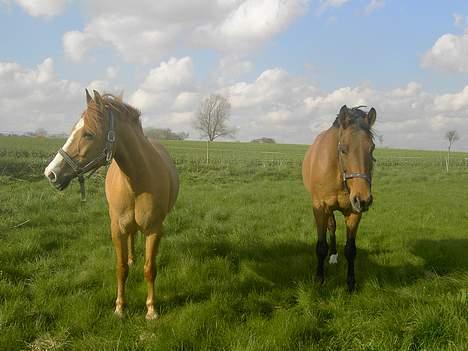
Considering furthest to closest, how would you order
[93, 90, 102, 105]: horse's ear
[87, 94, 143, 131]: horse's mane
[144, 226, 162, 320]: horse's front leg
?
[144, 226, 162, 320]: horse's front leg → [87, 94, 143, 131]: horse's mane → [93, 90, 102, 105]: horse's ear

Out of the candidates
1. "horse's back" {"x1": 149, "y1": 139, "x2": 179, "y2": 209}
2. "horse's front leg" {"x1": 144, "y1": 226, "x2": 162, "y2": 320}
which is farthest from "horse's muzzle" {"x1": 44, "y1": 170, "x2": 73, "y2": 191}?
"horse's back" {"x1": 149, "y1": 139, "x2": 179, "y2": 209}

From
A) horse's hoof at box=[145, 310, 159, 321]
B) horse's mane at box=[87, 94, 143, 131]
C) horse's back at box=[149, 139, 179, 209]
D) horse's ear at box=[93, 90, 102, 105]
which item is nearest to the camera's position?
horse's ear at box=[93, 90, 102, 105]

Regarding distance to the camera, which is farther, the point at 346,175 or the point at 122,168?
the point at 346,175

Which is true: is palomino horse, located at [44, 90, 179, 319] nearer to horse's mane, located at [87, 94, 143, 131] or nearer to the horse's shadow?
horse's mane, located at [87, 94, 143, 131]

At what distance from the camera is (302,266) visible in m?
5.37

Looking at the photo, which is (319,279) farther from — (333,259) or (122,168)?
(122,168)

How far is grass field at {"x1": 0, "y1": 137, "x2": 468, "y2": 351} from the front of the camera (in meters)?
3.27

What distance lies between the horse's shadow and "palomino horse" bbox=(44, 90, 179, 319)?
0.82 m

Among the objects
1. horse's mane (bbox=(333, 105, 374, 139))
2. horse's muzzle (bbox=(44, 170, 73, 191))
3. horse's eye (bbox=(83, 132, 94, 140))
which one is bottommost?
horse's muzzle (bbox=(44, 170, 73, 191))

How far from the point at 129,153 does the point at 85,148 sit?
535 mm

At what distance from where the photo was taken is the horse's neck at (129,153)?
12.2 ft

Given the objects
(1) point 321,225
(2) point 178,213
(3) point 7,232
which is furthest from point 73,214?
(1) point 321,225

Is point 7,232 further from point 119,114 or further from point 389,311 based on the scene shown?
point 389,311

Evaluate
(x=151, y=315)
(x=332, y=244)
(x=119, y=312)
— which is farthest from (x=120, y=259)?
(x=332, y=244)
